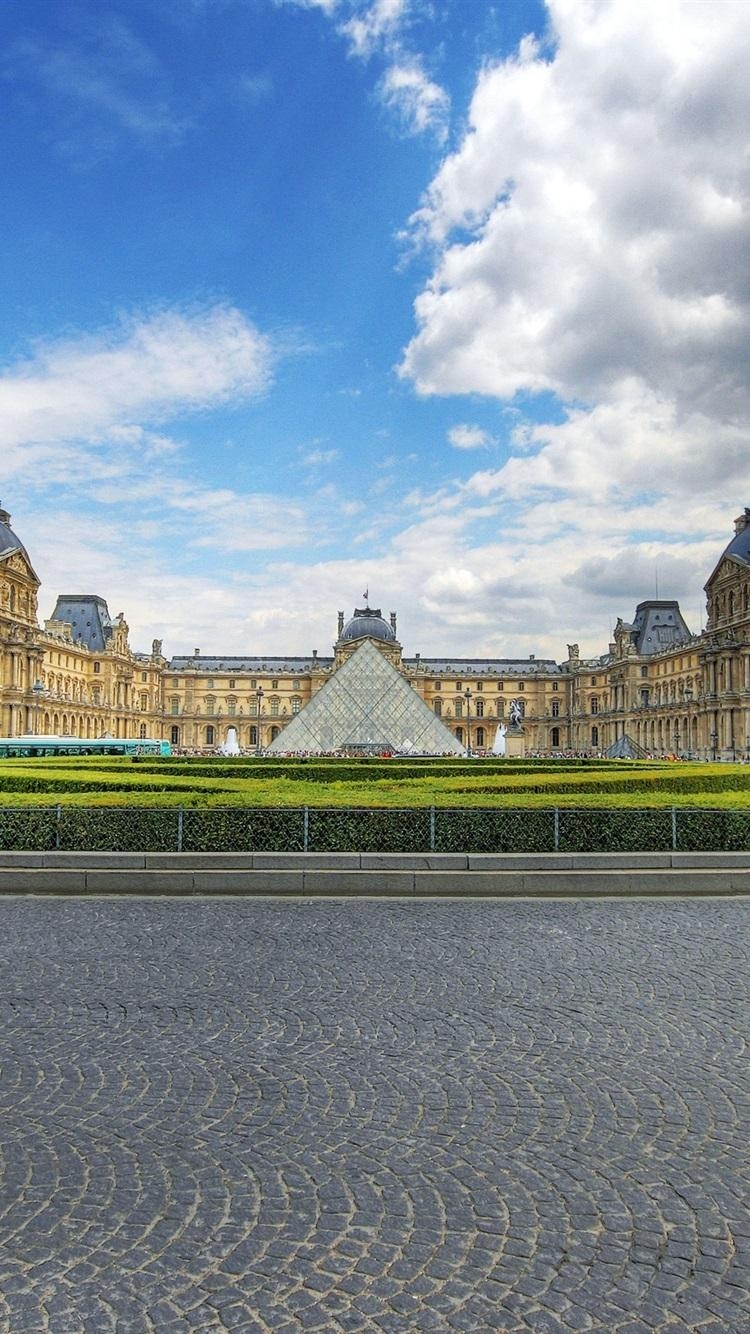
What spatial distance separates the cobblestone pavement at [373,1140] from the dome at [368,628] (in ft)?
350

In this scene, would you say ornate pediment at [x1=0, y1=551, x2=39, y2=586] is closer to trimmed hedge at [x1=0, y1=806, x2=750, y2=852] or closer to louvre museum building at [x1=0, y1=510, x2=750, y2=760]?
louvre museum building at [x1=0, y1=510, x2=750, y2=760]

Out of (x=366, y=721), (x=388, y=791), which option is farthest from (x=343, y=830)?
(x=366, y=721)

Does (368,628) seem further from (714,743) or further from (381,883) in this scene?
(381,883)

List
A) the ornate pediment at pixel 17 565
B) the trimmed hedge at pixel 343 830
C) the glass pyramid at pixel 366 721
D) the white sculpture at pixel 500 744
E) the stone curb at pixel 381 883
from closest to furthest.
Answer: the stone curb at pixel 381 883
the trimmed hedge at pixel 343 830
the glass pyramid at pixel 366 721
the ornate pediment at pixel 17 565
the white sculpture at pixel 500 744

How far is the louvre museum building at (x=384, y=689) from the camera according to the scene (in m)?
44.8

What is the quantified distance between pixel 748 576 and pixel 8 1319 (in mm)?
73997

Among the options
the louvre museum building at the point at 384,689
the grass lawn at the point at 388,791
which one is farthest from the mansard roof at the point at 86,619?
the grass lawn at the point at 388,791

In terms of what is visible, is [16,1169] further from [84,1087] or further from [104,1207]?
[84,1087]

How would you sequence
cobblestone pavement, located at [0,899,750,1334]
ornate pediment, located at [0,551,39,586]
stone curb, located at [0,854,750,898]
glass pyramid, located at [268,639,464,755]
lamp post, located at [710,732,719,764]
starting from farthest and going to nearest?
lamp post, located at [710,732,719,764]
ornate pediment, located at [0,551,39,586]
glass pyramid, located at [268,639,464,755]
stone curb, located at [0,854,750,898]
cobblestone pavement, located at [0,899,750,1334]

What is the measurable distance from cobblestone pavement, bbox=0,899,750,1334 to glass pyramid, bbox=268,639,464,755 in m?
33.8

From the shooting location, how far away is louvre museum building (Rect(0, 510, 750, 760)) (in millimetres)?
44844

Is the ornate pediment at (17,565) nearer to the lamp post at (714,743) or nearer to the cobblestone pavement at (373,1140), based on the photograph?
the lamp post at (714,743)

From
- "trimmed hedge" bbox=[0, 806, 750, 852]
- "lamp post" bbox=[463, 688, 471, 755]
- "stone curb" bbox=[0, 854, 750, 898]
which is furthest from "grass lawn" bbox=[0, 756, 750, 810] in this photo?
"lamp post" bbox=[463, 688, 471, 755]

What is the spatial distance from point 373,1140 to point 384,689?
1573 inches
